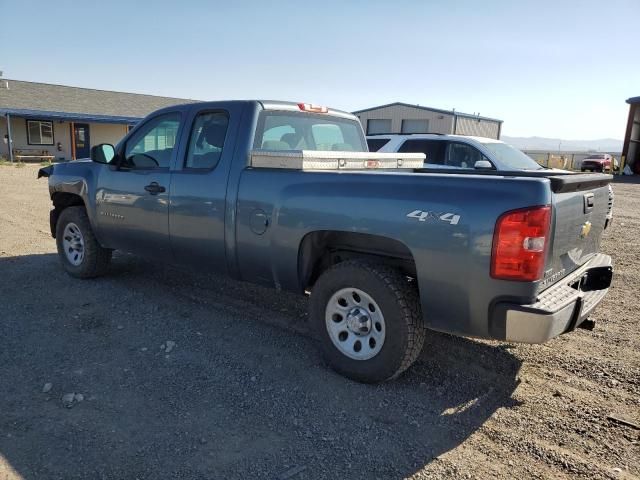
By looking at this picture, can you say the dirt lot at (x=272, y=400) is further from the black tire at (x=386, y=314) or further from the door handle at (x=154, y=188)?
the door handle at (x=154, y=188)

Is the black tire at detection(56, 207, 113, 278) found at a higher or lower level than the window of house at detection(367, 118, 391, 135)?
lower

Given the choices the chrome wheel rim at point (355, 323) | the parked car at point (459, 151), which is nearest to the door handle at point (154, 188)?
the chrome wheel rim at point (355, 323)

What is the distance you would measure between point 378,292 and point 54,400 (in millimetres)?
2287

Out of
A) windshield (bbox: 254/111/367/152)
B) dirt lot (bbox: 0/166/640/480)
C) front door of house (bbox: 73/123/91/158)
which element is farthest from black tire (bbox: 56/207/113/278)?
front door of house (bbox: 73/123/91/158)

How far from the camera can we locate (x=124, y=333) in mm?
4402

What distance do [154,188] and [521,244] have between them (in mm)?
3404

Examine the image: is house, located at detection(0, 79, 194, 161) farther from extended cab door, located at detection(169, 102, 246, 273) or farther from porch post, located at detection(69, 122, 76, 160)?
extended cab door, located at detection(169, 102, 246, 273)

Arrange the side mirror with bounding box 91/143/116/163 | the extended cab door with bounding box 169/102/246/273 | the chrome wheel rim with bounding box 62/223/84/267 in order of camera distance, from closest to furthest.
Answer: the extended cab door with bounding box 169/102/246/273, the side mirror with bounding box 91/143/116/163, the chrome wheel rim with bounding box 62/223/84/267

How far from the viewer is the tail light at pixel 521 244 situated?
2803 mm

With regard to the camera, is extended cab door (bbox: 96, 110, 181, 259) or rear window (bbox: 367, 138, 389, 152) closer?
extended cab door (bbox: 96, 110, 181, 259)

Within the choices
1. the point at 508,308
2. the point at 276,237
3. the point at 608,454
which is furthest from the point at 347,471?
the point at 276,237

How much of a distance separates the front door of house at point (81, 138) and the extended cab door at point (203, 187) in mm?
28867

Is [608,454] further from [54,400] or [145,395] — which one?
[54,400]

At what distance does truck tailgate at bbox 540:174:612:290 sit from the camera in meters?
2.97
